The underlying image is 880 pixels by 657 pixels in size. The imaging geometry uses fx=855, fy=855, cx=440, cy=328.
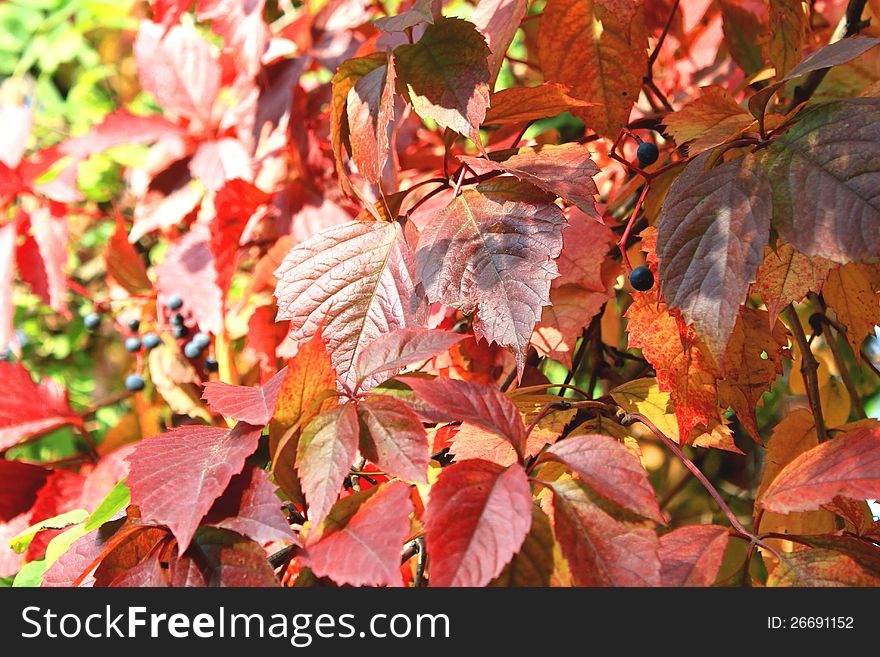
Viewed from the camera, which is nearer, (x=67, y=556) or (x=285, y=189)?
(x=67, y=556)

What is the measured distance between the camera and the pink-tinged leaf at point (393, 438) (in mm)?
521

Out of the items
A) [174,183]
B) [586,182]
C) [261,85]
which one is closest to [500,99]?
[586,182]

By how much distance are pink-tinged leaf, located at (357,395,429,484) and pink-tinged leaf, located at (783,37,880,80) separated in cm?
34

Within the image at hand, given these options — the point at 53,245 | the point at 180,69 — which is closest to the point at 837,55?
the point at 180,69

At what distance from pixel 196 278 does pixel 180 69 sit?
0.32m

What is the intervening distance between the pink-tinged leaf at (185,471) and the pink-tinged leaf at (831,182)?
1.28 feet

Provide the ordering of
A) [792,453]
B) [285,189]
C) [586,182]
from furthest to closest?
[285,189], [792,453], [586,182]

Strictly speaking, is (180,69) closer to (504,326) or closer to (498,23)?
(498,23)

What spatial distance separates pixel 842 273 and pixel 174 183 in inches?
35.4

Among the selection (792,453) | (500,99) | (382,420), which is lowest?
(792,453)

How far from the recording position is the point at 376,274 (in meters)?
0.68

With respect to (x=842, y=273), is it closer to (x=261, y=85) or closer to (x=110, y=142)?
(x=261, y=85)

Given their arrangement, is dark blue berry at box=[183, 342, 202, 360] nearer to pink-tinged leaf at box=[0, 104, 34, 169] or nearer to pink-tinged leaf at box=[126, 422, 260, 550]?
pink-tinged leaf at box=[0, 104, 34, 169]

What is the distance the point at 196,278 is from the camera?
1.17m
